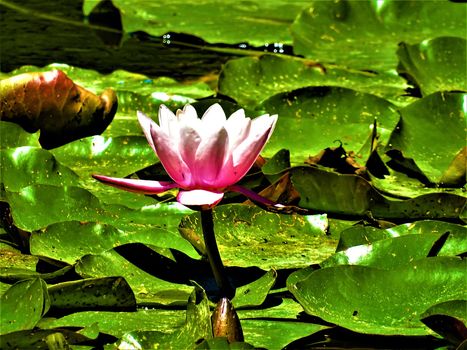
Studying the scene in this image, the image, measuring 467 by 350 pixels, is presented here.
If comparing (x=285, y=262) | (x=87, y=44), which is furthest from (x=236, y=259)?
(x=87, y=44)

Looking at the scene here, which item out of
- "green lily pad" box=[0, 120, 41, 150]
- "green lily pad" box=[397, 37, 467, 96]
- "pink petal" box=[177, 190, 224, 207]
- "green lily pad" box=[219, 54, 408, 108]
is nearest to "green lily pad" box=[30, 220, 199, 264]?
"pink petal" box=[177, 190, 224, 207]

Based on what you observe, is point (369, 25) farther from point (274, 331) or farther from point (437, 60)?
point (274, 331)

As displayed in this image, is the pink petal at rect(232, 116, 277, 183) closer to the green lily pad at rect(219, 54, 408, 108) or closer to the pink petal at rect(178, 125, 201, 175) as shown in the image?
the pink petal at rect(178, 125, 201, 175)

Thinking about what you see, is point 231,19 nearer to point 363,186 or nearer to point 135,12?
point 135,12

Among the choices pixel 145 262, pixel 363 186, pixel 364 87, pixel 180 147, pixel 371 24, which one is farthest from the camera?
pixel 371 24

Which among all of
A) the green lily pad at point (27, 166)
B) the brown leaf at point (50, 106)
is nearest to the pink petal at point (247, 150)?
the green lily pad at point (27, 166)

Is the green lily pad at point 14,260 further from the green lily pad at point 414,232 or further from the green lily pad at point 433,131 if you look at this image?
the green lily pad at point 433,131

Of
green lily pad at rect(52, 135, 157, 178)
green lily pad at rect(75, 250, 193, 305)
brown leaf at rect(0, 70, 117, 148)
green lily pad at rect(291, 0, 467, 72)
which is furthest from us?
green lily pad at rect(291, 0, 467, 72)
